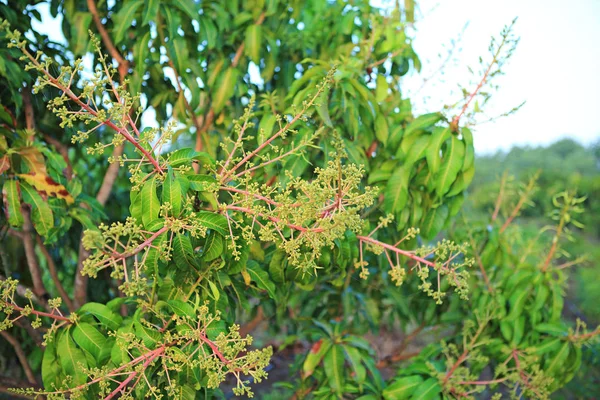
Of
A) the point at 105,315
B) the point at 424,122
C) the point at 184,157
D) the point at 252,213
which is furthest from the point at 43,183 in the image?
the point at 424,122

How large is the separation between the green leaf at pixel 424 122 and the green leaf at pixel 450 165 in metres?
0.09

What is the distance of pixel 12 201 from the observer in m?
1.74

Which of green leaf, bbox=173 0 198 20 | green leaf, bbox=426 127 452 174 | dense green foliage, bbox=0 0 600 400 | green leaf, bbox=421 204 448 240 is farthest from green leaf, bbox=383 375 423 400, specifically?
Result: green leaf, bbox=173 0 198 20

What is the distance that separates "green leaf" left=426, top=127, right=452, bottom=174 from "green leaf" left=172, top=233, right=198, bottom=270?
2.93 feet

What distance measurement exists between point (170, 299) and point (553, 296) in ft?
5.20

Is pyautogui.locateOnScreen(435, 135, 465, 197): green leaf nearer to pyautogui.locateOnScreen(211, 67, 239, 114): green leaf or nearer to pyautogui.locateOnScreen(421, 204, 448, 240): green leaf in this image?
pyautogui.locateOnScreen(421, 204, 448, 240): green leaf

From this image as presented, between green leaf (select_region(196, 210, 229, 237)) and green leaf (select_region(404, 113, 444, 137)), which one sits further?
green leaf (select_region(404, 113, 444, 137))

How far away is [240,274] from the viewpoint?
174 cm

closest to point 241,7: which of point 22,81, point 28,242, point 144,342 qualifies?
point 22,81

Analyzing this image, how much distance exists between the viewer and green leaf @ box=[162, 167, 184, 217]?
4.29 ft

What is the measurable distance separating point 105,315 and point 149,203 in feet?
1.51

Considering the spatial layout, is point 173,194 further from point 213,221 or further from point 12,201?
point 12,201

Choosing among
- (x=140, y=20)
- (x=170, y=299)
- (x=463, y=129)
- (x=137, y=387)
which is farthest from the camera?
(x=140, y=20)

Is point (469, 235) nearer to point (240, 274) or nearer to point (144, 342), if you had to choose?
point (240, 274)
